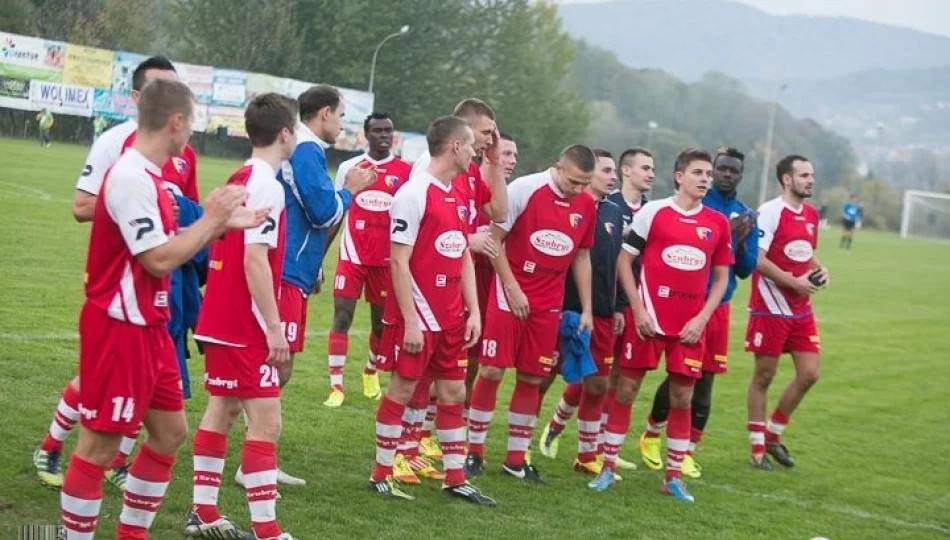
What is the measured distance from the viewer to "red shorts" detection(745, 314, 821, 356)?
10.6 meters

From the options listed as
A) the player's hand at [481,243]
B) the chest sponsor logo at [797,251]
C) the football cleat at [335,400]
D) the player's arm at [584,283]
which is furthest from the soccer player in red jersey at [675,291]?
the football cleat at [335,400]

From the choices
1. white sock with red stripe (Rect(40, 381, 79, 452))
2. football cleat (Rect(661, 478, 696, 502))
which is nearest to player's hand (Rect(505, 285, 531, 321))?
football cleat (Rect(661, 478, 696, 502))

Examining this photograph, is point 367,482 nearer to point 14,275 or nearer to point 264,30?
point 14,275

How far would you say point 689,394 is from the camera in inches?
355

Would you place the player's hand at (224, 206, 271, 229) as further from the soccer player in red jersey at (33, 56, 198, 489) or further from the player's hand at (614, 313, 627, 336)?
the player's hand at (614, 313, 627, 336)

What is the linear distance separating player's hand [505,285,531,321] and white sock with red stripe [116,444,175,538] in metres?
3.29

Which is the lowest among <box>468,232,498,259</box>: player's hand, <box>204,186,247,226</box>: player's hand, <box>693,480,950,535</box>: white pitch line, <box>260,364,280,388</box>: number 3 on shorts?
<box>693,480,950,535</box>: white pitch line

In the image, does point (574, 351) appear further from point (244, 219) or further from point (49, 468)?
point (244, 219)

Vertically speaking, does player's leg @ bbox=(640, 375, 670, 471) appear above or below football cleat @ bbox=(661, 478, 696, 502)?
above

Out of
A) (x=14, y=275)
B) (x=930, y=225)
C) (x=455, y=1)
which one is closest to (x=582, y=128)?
(x=455, y=1)

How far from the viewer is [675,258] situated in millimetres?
8969

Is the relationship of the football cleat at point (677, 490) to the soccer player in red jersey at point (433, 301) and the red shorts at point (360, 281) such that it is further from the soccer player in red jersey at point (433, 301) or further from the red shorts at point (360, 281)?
the red shorts at point (360, 281)

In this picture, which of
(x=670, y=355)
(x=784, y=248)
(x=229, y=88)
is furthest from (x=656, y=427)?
(x=229, y=88)

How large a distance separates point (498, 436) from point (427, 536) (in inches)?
132
